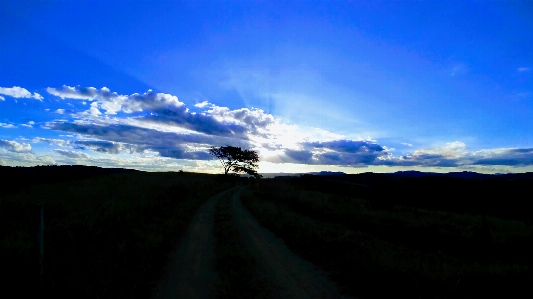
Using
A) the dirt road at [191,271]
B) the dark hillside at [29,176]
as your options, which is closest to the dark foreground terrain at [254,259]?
the dirt road at [191,271]

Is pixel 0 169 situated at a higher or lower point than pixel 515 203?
higher

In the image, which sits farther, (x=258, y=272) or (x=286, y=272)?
(x=286, y=272)

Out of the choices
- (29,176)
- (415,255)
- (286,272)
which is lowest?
(415,255)

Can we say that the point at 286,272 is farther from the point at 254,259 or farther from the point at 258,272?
the point at 254,259

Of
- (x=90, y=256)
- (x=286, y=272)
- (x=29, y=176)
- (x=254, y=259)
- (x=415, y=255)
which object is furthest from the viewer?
(x=29, y=176)

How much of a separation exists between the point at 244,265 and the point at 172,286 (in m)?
2.29

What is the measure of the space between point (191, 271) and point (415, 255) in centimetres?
765

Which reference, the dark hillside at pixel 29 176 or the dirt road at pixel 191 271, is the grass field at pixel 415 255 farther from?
the dark hillside at pixel 29 176

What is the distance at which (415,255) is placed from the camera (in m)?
11.3

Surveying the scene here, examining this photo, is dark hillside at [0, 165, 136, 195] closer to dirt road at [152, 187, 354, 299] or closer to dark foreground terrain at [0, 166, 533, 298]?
dark foreground terrain at [0, 166, 533, 298]

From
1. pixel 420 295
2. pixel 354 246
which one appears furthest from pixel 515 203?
pixel 420 295

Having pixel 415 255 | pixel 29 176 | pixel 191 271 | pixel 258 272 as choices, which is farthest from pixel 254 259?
pixel 29 176

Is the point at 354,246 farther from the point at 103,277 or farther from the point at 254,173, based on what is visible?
the point at 254,173

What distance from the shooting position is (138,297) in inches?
262
